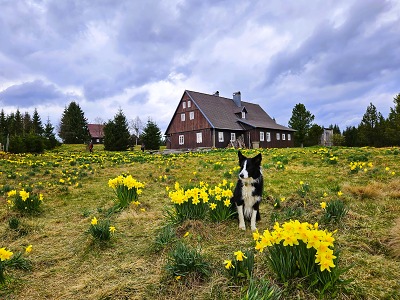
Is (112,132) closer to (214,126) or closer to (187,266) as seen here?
(214,126)

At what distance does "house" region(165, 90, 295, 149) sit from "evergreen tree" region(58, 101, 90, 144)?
3567 centimetres

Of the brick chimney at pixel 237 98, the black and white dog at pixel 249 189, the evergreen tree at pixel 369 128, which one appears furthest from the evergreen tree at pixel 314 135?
the black and white dog at pixel 249 189

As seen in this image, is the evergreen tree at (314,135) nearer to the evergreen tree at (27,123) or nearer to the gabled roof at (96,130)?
the gabled roof at (96,130)

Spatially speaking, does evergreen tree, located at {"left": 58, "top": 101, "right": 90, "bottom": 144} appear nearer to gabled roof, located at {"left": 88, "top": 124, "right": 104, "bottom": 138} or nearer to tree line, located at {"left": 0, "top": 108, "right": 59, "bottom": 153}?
tree line, located at {"left": 0, "top": 108, "right": 59, "bottom": 153}

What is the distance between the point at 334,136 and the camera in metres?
60.5

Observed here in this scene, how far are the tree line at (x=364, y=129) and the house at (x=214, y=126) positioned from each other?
1454 cm

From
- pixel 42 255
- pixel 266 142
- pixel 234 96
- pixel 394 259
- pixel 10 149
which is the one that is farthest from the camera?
pixel 234 96

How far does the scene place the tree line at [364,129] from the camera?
51156 mm

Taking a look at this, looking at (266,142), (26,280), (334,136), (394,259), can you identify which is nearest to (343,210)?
(394,259)

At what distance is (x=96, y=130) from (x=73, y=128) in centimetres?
1673

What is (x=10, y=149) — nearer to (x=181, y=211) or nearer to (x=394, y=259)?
(x=181, y=211)

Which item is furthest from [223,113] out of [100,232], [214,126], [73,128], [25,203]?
[73,128]

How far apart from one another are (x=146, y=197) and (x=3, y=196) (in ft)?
13.8

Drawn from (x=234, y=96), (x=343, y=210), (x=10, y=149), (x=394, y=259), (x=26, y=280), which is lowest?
(x=26, y=280)
